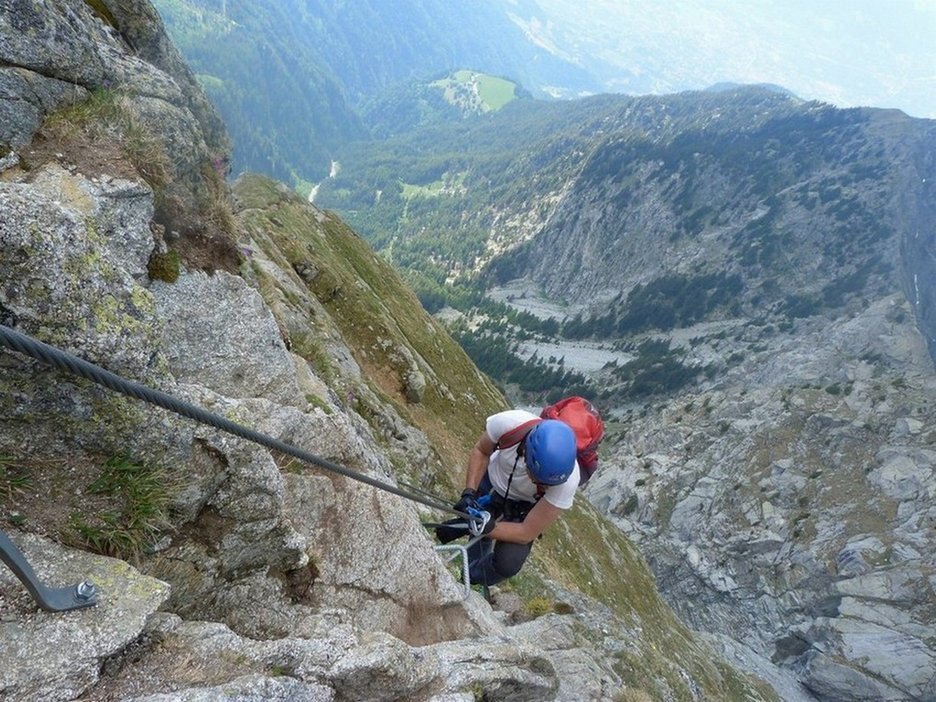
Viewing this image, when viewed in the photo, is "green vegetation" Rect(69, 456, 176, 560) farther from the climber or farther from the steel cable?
the climber

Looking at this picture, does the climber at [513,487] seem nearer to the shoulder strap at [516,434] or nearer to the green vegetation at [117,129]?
the shoulder strap at [516,434]

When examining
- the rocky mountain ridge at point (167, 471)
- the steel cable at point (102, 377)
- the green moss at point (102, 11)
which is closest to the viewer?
the steel cable at point (102, 377)

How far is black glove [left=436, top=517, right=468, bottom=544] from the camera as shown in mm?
12561

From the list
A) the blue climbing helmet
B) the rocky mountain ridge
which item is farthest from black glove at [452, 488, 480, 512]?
the blue climbing helmet

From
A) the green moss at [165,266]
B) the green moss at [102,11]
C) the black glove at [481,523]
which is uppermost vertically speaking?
the green moss at [102,11]

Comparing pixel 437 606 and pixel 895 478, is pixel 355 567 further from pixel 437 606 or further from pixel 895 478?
pixel 895 478

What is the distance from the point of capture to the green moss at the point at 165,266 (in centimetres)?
992

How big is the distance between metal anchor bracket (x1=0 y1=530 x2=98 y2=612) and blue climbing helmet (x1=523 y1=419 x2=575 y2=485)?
632 cm

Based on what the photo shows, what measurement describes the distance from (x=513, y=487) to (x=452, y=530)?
2527 millimetres

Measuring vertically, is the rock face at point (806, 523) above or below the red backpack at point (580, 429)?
below

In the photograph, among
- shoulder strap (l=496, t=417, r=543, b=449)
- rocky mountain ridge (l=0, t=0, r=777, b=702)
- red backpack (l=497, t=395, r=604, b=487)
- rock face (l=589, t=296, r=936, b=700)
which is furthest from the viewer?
rock face (l=589, t=296, r=936, b=700)

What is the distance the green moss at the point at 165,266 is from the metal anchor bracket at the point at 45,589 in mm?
6248

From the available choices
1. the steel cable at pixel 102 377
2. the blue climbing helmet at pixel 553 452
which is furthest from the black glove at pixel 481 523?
the steel cable at pixel 102 377

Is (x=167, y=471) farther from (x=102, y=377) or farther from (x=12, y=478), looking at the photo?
(x=102, y=377)
